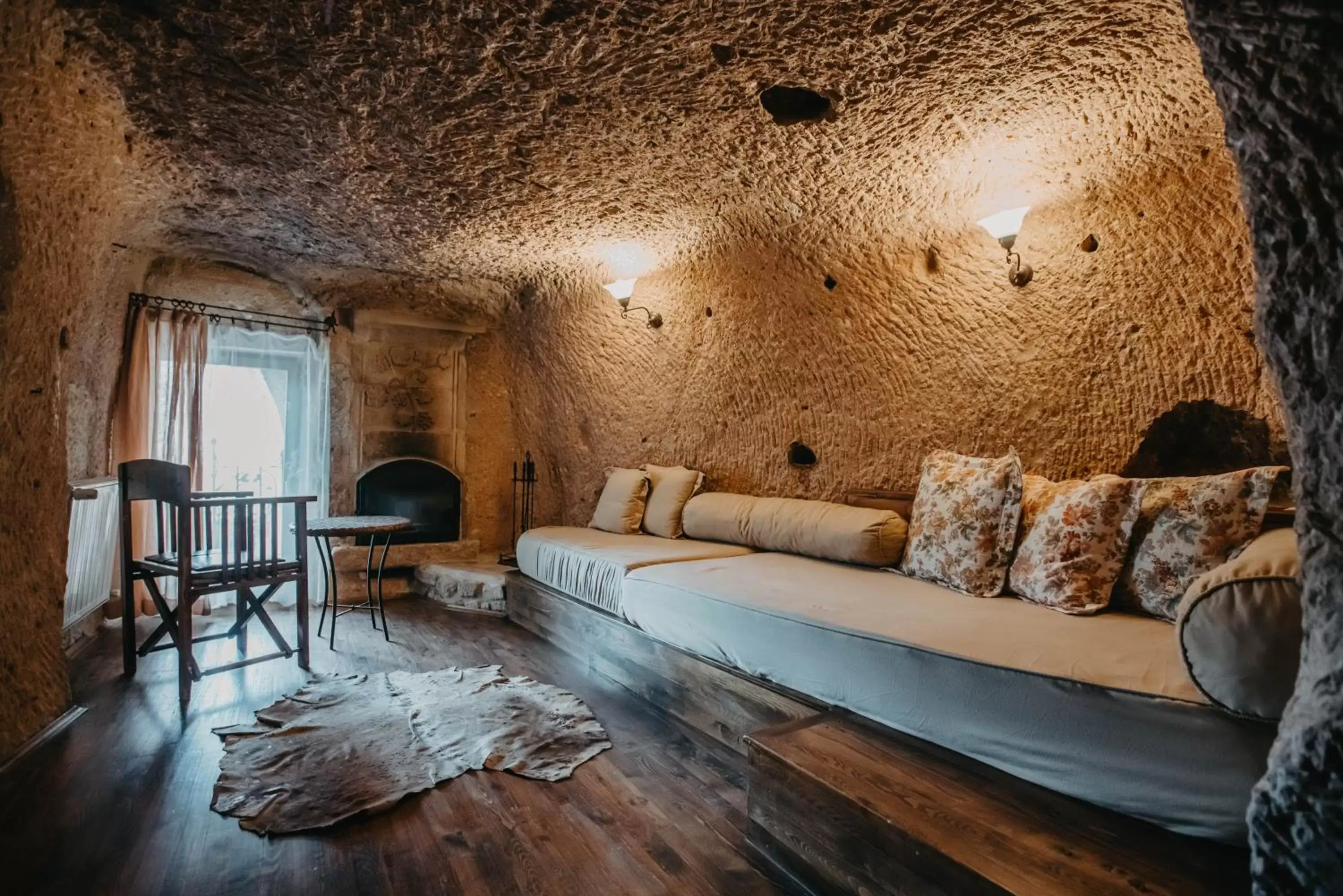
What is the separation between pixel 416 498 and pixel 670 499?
2.10 meters

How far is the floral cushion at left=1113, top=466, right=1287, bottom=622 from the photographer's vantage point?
5.17 ft

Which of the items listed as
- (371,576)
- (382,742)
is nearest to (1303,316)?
(382,742)

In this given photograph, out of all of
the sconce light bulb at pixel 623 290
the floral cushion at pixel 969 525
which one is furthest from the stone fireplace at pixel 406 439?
the floral cushion at pixel 969 525

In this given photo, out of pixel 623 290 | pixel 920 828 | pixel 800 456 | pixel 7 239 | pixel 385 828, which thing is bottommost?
pixel 385 828

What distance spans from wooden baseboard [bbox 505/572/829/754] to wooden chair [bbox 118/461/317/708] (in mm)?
1168

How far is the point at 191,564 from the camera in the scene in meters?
2.57

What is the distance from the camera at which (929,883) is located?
114 centimetres

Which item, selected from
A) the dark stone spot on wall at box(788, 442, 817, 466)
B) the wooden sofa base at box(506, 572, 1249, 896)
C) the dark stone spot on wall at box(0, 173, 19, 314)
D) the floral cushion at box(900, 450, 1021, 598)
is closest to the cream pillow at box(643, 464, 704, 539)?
the dark stone spot on wall at box(788, 442, 817, 466)

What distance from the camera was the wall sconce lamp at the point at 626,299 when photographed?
3828mm

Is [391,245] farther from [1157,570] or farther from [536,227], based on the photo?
[1157,570]

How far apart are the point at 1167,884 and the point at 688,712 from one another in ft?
4.85

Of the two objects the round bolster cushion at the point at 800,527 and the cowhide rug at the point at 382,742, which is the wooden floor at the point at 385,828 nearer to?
the cowhide rug at the point at 382,742

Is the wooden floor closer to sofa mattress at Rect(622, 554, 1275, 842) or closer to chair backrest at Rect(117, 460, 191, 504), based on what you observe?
sofa mattress at Rect(622, 554, 1275, 842)

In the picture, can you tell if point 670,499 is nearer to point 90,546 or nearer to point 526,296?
point 526,296
